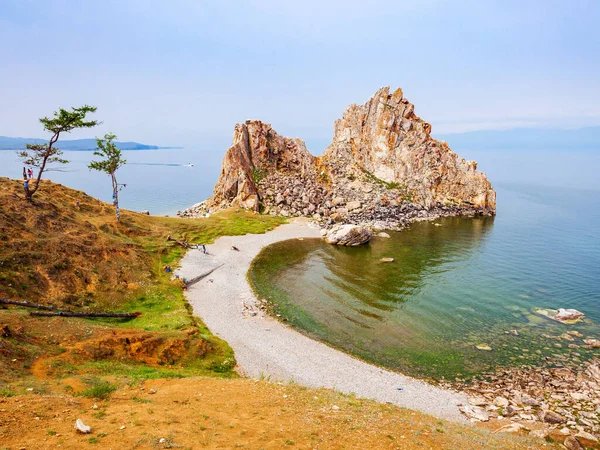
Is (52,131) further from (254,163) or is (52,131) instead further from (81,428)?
(254,163)

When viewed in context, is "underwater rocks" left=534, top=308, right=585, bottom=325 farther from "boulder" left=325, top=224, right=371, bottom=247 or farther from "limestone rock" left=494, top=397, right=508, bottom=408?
"boulder" left=325, top=224, right=371, bottom=247

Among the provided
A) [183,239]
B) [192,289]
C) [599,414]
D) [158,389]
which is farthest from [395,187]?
[158,389]

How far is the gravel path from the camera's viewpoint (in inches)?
1139

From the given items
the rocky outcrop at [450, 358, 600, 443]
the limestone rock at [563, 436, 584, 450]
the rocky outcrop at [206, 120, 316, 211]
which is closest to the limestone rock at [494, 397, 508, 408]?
the rocky outcrop at [450, 358, 600, 443]

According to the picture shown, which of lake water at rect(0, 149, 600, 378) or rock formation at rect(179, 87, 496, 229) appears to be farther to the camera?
rock formation at rect(179, 87, 496, 229)

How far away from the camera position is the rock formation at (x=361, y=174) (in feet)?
353

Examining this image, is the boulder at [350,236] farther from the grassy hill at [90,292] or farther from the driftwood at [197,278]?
the grassy hill at [90,292]

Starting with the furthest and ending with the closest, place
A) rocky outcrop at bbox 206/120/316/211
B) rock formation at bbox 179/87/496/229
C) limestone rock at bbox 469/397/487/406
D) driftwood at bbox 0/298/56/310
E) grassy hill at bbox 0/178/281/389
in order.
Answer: rock formation at bbox 179/87/496/229, rocky outcrop at bbox 206/120/316/211, driftwood at bbox 0/298/56/310, limestone rock at bbox 469/397/487/406, grassy hill at bbox 0/178/281/389

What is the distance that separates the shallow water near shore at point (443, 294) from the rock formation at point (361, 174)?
27381 mm

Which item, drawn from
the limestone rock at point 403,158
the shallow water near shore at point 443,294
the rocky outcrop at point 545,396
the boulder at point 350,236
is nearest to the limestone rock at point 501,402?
the rocky outcrop at point 545,396

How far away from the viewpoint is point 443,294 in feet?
167

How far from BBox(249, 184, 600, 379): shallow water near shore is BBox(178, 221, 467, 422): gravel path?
8.04ft

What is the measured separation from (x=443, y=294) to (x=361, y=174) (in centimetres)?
8429

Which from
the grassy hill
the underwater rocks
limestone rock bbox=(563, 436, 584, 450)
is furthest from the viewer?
the underwater rocks
